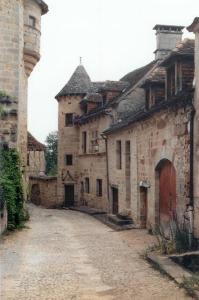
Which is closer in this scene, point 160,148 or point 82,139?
point 160,148

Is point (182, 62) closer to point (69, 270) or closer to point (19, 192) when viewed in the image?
point (69, 270)

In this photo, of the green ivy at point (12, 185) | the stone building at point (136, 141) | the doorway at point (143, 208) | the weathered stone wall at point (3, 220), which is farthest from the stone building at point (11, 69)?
the doorway at point (143, 208)

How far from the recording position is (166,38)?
23672mm

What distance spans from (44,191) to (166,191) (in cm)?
1943

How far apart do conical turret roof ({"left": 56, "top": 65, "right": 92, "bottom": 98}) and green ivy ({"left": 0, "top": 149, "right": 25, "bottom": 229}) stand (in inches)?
539

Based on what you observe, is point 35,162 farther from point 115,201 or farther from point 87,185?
point 115,201

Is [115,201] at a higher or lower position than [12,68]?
lower

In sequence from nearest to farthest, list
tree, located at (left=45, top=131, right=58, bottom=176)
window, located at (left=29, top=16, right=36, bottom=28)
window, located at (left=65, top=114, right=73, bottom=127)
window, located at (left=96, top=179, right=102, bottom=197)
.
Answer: window, located at (left=29, top=16, right=36, bottom=28)
window, located at (left=96, top=179, right=102, bottom=197)
window, located at (left=65, top=114, right=73, bottom=127)
tree, located at (left=45, top=131, right=58, bottom=176)

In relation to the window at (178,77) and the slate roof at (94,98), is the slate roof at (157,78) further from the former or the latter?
the slate roof at (94,98)

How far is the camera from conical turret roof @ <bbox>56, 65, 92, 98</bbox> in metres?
30.1

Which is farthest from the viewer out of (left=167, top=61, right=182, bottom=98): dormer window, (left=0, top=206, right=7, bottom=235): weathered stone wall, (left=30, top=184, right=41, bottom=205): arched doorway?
(left=30, top=184, right=41, bottom=205): arched doorway

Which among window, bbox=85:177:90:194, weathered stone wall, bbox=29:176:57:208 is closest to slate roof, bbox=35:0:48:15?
window, bbox=85:177:90:194

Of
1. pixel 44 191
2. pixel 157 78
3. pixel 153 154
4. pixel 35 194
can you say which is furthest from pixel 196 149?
pixel 35 194

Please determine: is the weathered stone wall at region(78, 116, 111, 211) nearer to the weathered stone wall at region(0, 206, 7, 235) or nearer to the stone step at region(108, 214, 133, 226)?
the stone step at region(108, 214, 133, 226)
